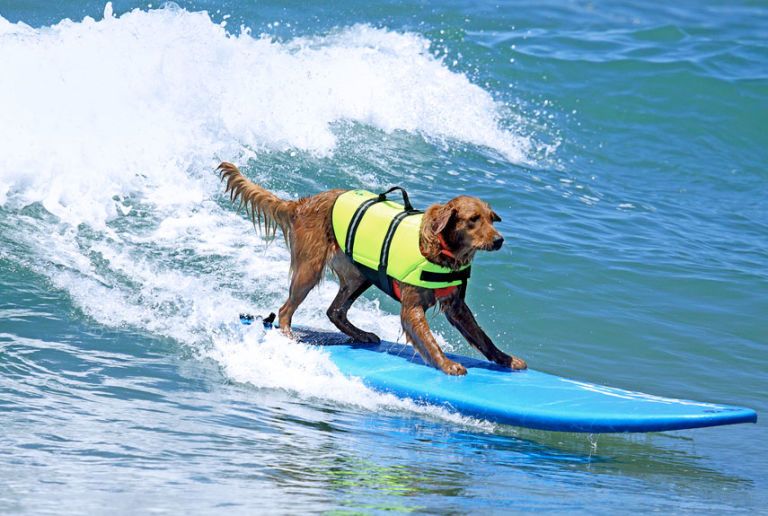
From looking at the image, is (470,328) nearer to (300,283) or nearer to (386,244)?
(386,244)

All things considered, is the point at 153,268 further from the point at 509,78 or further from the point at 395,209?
the point at 509,78

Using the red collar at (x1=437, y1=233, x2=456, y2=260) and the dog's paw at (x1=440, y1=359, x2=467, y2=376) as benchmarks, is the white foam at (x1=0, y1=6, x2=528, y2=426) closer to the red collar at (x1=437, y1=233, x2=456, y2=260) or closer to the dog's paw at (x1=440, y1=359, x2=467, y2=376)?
the dog's paw at (x1=440, y1=359, x2=467, y2=376)

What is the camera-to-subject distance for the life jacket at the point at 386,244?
7.24 meters

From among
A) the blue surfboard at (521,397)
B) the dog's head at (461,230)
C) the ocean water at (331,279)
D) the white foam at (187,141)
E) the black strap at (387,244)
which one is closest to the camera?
the ocean water at (331,279)

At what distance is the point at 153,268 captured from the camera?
30.7 ft

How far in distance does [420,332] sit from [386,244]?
26.2 inches

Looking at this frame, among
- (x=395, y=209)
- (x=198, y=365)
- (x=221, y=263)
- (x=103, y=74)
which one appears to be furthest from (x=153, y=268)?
A: (x=103, y=74)

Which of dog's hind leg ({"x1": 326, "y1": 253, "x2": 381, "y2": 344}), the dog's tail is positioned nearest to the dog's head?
dog's hind leg ({"x1": 326, "y1": 253, "x2": 381, "y2": 344})

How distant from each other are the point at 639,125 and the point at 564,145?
151 centimetres

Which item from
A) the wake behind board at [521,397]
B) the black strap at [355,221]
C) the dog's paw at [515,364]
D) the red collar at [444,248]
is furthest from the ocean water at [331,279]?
the red collar at [444,248]

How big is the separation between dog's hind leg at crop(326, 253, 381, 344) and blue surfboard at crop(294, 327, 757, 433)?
0.45 feet

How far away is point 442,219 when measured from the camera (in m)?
6.94

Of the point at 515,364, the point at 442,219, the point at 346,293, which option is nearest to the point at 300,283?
the point at 346,293

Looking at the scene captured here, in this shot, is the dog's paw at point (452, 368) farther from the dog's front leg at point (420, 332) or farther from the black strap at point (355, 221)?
the black strap at point (355, 221)
